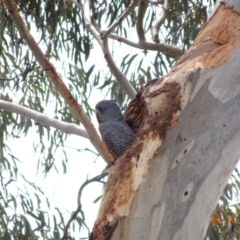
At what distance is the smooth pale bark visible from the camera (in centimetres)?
215

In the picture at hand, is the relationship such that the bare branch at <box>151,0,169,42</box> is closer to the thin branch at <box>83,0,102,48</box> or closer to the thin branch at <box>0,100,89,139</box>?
the thin branch at <box>83,0,102,48</box>

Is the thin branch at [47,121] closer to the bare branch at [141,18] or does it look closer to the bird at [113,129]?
the bird at [113,129]

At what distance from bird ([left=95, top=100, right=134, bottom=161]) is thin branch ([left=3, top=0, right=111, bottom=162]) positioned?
101 mm

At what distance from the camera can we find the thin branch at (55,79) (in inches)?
122

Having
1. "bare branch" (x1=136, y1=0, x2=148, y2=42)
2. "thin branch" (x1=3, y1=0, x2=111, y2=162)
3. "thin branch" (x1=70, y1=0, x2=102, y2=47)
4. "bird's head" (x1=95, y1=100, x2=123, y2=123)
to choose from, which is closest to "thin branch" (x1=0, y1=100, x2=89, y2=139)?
"thin branch" (x1=3, y1=0, x2=111, y2=162)

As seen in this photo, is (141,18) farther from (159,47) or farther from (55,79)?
(55,79)

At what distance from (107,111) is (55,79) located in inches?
13.5

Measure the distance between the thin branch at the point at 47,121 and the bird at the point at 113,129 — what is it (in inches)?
14.1

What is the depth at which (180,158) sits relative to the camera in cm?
221

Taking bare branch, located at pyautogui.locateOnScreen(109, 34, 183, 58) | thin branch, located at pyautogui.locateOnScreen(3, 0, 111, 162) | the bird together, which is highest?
bare branch, located at pyautogui.locateOnScreen(109, 34, 183, 58)

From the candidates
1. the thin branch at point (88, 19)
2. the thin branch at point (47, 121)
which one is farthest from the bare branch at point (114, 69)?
the thin branch at point (47, 121)

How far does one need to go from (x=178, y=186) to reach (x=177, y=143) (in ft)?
0.53

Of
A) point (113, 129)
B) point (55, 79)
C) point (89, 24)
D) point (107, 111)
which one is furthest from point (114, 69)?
point (113, 129)

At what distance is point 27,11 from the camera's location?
4855 mm
